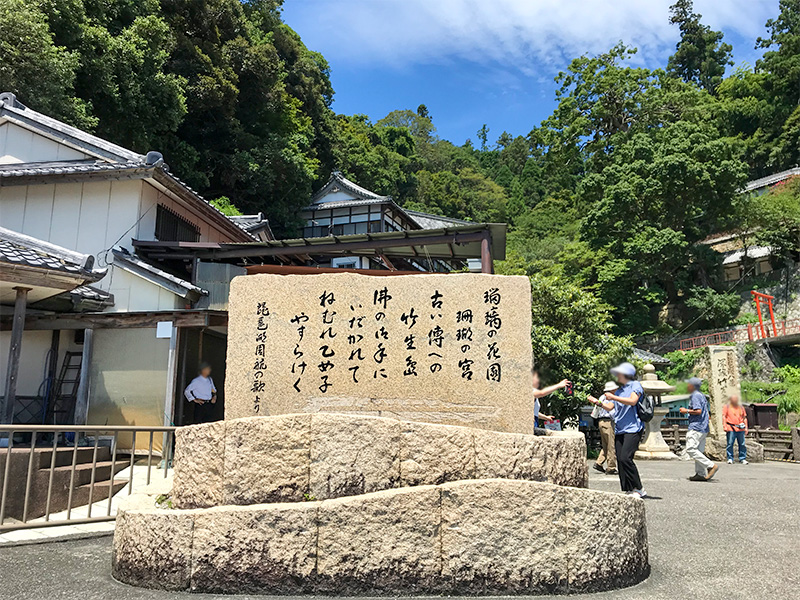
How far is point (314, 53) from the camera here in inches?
1658

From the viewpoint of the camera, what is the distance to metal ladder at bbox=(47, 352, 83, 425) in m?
11.1

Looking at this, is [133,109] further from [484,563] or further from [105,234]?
[484,563]

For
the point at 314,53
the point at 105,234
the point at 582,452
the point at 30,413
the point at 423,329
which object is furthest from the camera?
the point at 314,53

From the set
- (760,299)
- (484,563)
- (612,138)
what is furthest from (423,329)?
(612,138)

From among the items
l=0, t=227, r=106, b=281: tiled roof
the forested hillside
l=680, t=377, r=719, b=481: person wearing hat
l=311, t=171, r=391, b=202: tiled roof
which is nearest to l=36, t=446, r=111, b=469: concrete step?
l=0, t=227, r=106, b=281: tiled roof

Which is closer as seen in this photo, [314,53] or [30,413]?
[30,413]

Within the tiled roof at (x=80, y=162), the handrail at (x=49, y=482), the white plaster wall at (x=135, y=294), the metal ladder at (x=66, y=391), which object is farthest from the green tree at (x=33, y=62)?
the handrail at (x=49, y=482)

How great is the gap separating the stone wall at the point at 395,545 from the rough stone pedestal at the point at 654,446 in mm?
12535

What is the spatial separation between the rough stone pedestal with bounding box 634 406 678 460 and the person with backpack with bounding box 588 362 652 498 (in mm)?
8998

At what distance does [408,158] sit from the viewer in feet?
171

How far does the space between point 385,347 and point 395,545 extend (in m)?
1.80

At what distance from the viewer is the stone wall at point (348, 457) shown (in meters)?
4.34

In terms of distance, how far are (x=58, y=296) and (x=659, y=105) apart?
1516 inches

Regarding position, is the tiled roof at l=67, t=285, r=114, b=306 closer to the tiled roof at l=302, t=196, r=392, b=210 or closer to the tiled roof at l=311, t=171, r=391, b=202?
the tiled roof at l=302, t=196, r=392, b=210
